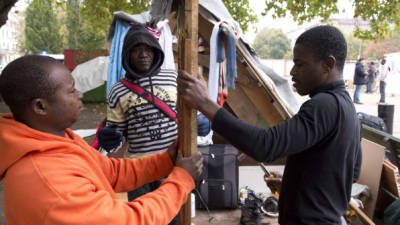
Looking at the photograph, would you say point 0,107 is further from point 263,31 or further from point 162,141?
point 263,31

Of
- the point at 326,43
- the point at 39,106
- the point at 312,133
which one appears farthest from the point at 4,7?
the point at 312,133

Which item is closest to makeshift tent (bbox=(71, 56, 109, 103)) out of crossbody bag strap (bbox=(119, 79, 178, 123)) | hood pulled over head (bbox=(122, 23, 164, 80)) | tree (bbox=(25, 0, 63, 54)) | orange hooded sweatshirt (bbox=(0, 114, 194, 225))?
hood pulled over head (bbox=(122, 23, 164, 80))

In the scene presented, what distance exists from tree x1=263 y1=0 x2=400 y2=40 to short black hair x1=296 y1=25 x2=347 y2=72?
6382 mm

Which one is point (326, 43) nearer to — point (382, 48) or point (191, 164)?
point (191, 164)

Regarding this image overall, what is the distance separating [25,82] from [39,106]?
115 mm

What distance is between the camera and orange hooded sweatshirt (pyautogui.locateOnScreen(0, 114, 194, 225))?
0.99m

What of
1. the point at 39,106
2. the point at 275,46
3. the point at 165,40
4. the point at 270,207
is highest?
the point at 275,46

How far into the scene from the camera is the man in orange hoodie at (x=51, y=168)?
100 cm

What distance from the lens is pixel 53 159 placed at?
1078mm

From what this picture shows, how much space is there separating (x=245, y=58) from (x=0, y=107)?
13.2 metres

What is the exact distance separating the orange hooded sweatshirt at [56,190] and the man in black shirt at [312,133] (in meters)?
0.41

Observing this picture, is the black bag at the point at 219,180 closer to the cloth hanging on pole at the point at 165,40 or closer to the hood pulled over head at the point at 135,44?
the cloth hanging on pole at the point at 165,40

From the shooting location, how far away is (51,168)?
1040mm

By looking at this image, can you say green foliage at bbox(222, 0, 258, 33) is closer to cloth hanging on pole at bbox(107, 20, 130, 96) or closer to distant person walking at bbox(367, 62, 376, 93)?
cloth hanging on pole at bbox(107, 20, 130, 96)
